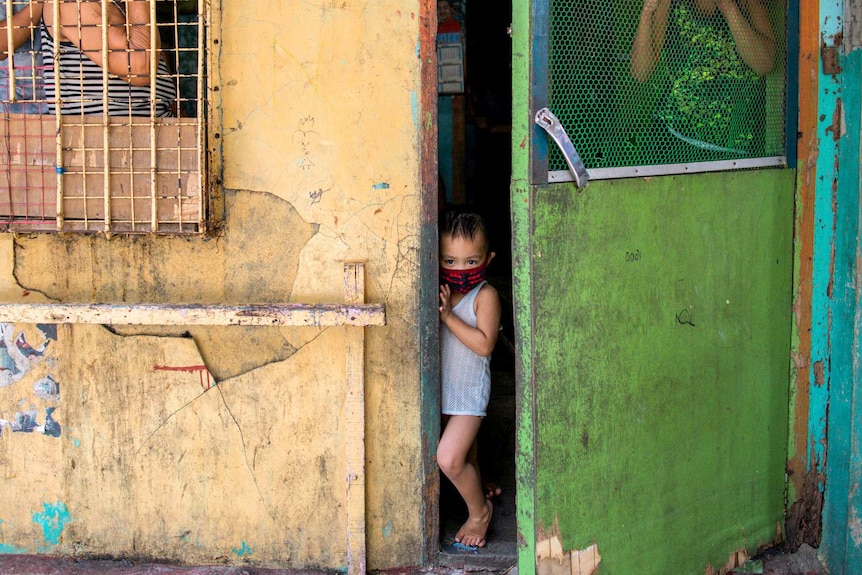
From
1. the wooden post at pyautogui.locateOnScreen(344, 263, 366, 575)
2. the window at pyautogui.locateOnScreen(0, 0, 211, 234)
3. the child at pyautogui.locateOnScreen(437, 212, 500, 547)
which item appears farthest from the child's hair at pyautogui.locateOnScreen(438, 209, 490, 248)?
the window at pyautogui.locateOnScreen(0, 0, 211, 234)

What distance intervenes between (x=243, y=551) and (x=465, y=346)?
1.12m

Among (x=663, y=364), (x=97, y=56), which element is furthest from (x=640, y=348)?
(x=97, y=56)

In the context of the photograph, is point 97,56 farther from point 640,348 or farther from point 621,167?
point 640,348

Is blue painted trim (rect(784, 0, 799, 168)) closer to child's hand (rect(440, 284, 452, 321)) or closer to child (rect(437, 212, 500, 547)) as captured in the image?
child (rect(437, 212, 500, 547))

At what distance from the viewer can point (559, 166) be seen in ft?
8.26

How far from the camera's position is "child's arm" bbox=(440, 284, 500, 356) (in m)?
3.02

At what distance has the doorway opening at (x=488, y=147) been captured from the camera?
477 centimetres

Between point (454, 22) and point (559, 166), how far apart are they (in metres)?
2.68

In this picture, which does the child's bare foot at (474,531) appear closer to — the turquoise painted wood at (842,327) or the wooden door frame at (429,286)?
the wooden door frame at (429,286)

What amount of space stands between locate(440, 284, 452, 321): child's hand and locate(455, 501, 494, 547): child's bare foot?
0.79 m

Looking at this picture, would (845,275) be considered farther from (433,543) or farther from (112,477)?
(112,477)

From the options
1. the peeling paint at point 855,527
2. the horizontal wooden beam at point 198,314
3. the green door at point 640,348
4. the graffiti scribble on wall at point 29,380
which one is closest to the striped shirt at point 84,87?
the horizontal wooden beam at point 198,314

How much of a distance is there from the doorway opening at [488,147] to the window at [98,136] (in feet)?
5.72

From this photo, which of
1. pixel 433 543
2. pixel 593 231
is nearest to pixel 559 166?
→ pixel 593 231
